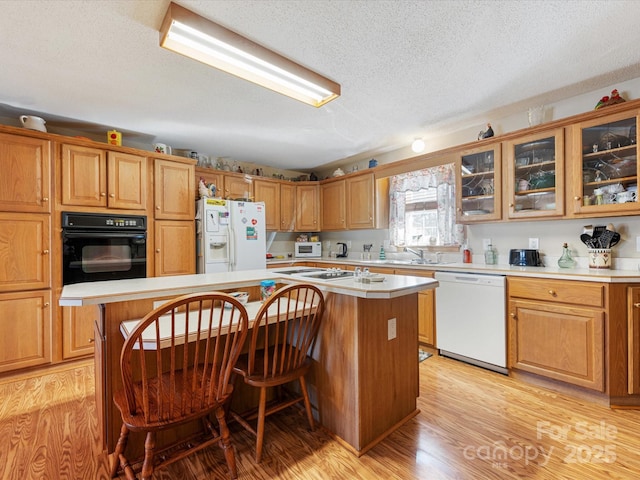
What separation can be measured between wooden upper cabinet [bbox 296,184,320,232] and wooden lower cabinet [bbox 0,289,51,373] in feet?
10.7

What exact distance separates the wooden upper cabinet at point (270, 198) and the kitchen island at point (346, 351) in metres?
2.78

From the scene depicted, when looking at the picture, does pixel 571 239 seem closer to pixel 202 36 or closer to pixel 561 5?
pixel 561 5

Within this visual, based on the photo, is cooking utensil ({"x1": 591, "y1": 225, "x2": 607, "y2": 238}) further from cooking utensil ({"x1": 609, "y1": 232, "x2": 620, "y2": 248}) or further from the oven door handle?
the oven door handle

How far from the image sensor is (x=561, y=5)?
5.29 ft

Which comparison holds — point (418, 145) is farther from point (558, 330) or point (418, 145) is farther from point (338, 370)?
point (338, 370)

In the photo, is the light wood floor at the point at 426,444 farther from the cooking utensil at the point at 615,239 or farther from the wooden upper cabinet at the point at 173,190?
the wooden upper cabinet at the point at 173,190

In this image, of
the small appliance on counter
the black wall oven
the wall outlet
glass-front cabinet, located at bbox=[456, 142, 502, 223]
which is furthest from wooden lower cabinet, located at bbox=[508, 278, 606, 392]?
the black wall oven

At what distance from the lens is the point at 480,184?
3109 mm

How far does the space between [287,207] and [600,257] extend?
383 centimetres

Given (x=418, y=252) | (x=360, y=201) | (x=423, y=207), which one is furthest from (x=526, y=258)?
(x=360, y=201)

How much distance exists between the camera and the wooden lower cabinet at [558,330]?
6.97ft

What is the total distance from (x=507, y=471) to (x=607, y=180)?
2316 millimetres

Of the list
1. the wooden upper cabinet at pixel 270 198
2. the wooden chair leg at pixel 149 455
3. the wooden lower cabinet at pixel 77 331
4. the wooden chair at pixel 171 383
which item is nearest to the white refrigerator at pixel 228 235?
the wooden upper cabinet at pixel 270 198

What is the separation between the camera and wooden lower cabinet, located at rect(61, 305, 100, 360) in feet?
9.32
